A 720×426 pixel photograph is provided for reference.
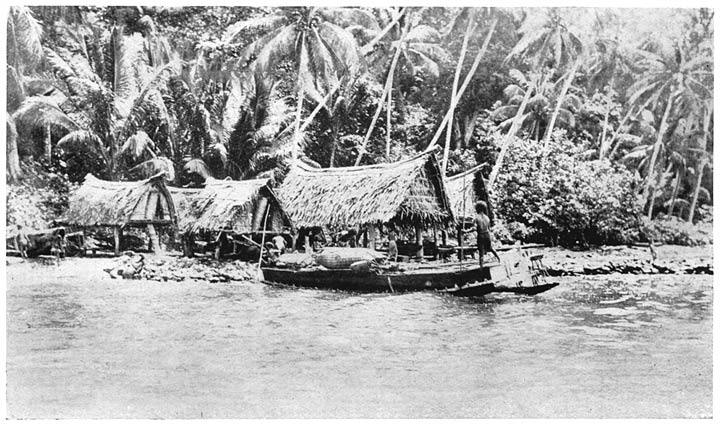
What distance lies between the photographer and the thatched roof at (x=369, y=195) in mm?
4863

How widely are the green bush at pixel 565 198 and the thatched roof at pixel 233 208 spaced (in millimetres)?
1558

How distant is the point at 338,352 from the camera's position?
4676mm

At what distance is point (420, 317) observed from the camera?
479 cm

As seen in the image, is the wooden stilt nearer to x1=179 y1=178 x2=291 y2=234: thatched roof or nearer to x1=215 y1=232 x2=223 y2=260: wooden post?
x1=179 y1=178 x2=291 y2=234: thatched roof

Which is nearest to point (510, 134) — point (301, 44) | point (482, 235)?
point (482, 235)

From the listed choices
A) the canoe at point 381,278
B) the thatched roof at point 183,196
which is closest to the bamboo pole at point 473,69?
the canoe at point 381,278

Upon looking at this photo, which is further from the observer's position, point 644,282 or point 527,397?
point 644,282

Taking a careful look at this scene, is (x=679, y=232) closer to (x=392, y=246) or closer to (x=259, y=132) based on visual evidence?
(x=392, y=246)

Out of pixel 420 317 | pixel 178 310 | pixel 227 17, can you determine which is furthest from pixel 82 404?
pixel 227 17

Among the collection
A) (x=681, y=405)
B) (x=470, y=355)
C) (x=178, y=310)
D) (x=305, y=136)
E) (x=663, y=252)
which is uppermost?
(x=305, y=136)

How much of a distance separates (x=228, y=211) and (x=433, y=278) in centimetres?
149

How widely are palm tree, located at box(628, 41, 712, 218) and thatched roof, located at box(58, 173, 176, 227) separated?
3306mm
